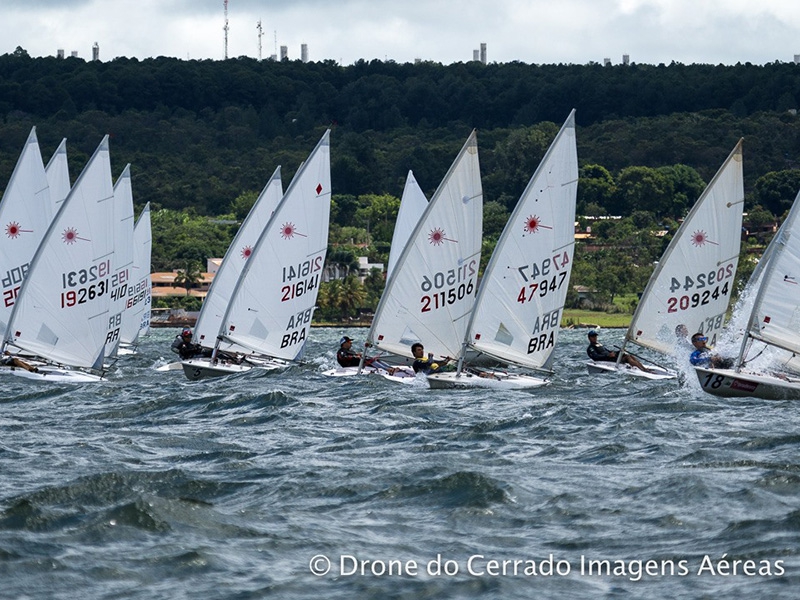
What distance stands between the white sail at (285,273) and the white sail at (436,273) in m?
3.58

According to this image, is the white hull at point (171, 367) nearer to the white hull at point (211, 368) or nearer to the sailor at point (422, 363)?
the white hull at point (211, 368)

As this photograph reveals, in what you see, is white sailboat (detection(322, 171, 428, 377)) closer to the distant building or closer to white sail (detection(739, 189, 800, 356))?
white sail (detection(739, 189, 800, 356))

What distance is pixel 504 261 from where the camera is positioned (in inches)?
1345

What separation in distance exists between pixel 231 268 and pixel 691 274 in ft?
41.2

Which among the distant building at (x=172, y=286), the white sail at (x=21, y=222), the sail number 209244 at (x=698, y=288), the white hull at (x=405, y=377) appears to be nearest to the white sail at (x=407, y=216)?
the white sail at (x=21, y=222)

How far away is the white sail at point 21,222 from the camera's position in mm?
40688

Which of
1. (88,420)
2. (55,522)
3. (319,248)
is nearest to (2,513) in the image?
(55,522)

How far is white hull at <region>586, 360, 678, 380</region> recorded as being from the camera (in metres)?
A: 36.7

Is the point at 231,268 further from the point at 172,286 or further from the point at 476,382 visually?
the point at 172,286

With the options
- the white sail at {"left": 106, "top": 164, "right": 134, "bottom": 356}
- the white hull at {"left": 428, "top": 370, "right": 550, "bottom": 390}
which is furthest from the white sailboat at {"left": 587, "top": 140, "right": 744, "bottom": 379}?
the white sail at {"left": 106, "top": 164, "right": 134, "bottom": 356}

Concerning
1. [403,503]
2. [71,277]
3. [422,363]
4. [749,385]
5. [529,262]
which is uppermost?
[529,262]

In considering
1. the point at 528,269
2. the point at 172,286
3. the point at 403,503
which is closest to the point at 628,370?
the point at 528,269

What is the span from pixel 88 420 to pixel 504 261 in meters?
11.0

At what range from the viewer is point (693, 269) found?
123 feet
